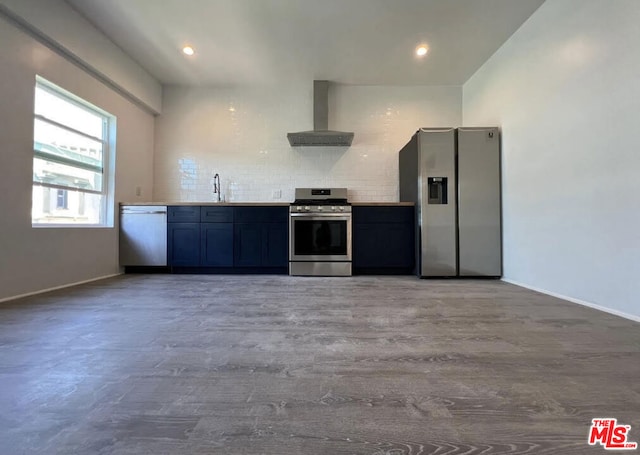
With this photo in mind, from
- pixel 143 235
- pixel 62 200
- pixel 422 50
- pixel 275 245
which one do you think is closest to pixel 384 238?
pixel 275 245

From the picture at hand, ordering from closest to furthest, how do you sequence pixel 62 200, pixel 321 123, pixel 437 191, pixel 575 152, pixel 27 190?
1. pixel 575 152
2. pixel 27 190
3. pixel 62 200
4. pixel 437 191
5. pixel 321 123

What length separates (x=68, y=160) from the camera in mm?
2879

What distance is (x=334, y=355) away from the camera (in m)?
1.29

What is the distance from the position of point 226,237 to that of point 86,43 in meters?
2.40

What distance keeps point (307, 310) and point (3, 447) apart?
4.86 feet

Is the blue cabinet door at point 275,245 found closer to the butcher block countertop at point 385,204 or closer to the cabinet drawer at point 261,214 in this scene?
the cabinet drawer at point 261,214

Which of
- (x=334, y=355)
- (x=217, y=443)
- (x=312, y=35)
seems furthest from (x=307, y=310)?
(x=312, y=35)

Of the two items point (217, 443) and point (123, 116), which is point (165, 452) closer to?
point (217, 443)

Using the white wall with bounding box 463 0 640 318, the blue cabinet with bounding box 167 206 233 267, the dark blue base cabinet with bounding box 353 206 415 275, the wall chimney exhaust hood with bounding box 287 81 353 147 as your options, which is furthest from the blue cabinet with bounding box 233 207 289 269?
the white wall with bounding box 463 0 640 318

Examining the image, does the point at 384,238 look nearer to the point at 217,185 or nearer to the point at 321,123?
the point at 321,123

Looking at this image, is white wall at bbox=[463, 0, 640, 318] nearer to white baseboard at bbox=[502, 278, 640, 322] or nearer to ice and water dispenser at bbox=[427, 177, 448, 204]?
white baseboard at bbox=[502, 278, 640, 322]

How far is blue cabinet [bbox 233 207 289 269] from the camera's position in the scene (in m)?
3.58

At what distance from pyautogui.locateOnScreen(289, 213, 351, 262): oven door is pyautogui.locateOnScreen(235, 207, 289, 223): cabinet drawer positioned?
0.48ft

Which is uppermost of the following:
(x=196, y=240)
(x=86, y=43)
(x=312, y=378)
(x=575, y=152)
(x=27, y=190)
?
(x=86, y=43)
